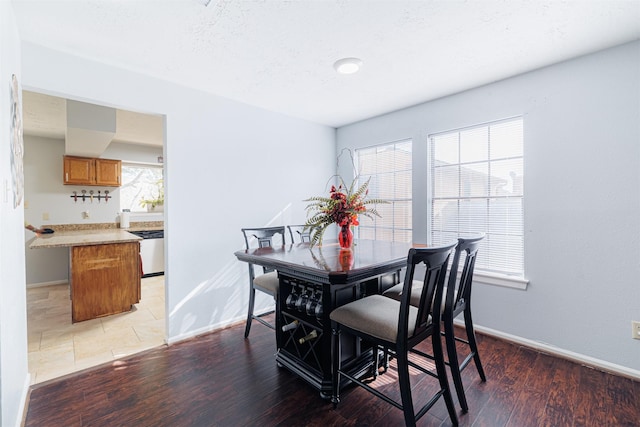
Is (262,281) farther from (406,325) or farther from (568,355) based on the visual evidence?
(568,355)

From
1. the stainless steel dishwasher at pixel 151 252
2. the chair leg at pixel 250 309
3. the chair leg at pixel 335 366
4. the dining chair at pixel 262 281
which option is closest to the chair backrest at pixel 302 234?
the dining chair at pixel 262 281

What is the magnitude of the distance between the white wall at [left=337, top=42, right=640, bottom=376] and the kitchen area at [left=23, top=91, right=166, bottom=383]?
11.4ft

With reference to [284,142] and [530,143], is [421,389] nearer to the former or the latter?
[530,143]

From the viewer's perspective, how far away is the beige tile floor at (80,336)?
7.75ft

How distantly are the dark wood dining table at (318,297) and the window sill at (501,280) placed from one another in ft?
3.66

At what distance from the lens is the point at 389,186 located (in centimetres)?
375

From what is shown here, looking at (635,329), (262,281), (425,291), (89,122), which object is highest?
(89,122)

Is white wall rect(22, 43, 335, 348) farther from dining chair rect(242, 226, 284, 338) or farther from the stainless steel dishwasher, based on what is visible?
the stainless steel dishwasher

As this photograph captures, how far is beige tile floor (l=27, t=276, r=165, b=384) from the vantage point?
2.36 metres

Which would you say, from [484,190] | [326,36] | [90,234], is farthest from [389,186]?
[90,234]

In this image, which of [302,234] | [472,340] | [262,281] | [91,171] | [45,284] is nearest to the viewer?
[472,340]

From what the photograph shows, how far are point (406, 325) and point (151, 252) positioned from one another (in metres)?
5.08

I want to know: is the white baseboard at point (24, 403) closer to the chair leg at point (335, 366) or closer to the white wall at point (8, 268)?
the white wall at point (8, 268)

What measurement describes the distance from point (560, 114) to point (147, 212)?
6.31m
